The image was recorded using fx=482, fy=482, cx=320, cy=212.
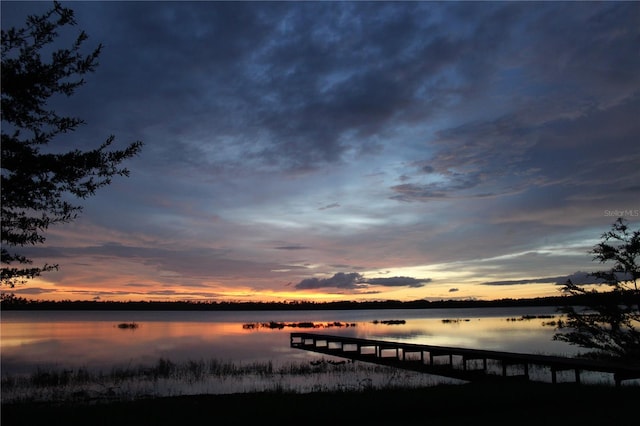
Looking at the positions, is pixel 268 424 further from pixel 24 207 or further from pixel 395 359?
pixel 395 359

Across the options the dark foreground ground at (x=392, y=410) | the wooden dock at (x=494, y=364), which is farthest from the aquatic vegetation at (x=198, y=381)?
the dark foreground ground at (x=392, y=410)

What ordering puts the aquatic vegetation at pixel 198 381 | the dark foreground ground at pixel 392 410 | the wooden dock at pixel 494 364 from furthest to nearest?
the aquatic vegetation at pixel 198 381 → the wooden dock at pixel 494 364 → the dark foreground ground at pixel 392 410

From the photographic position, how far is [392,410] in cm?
1238

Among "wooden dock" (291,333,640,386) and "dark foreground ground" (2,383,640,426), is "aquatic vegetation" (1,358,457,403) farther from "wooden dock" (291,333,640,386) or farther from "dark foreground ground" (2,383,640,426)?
"dark foreground ground" (2,383,640,426)

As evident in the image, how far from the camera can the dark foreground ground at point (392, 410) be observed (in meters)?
11.3

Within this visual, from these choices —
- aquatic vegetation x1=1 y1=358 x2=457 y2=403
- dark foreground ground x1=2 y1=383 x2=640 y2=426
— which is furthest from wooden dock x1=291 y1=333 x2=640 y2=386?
dark foreground ground x1=2 y1=383 x2=640 y2=426

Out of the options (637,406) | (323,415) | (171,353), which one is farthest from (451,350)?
(171,353)

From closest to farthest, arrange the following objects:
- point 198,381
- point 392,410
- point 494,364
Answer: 1. point 392,410
2. point 198,381
3. point 494,364

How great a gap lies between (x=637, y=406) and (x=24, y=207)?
1451 cm

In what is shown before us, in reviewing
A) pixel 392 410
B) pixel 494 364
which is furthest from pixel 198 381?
pixel 494 364

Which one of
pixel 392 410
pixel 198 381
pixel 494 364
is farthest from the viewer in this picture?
pixel 494 364

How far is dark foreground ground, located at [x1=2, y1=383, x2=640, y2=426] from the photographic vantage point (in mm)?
11266

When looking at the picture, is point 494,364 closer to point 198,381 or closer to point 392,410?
point 198,381

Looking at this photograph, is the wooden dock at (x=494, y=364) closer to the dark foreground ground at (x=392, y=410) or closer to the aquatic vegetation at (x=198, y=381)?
the aquatic vegetation at (x=198, y=381)
